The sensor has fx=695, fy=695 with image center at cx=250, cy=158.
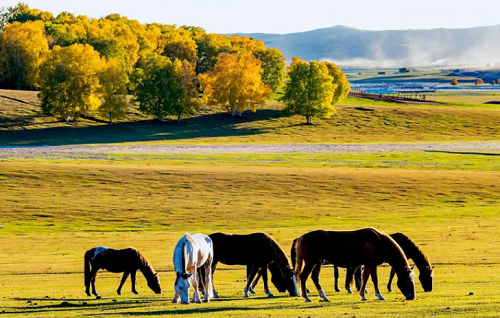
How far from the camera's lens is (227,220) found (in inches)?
1751

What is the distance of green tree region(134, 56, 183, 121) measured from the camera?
120m

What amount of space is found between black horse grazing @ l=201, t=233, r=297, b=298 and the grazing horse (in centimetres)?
146

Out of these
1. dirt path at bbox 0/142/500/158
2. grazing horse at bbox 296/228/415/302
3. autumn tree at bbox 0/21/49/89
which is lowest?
dirt path at bbox 0/142/500/158

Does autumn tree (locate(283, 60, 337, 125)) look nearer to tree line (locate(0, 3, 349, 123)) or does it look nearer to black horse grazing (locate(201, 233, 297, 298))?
tree line (locate(0, 3, 349, 123))

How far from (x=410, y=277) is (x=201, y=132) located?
96.8 meters

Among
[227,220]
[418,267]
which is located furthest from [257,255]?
[227,220]

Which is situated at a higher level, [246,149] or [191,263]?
[191,263]

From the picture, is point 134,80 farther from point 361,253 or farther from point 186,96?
point 361,253

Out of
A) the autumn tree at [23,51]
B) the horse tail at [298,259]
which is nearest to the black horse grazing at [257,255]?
the horse tail at [298,259]

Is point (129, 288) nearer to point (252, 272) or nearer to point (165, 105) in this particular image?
point (252, 272)

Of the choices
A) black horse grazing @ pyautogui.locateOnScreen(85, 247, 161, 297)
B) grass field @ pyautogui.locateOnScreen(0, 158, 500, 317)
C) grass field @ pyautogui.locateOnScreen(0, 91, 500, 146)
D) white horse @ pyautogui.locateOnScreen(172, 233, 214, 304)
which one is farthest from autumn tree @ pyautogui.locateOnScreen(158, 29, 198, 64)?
white horse @ pyautogui.locateOnScreen(172, 233, 214, 304)

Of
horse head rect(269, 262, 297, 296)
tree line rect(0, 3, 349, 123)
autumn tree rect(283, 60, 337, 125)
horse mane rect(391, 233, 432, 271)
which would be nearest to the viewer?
horse head rect(269, 262, 297, 296)

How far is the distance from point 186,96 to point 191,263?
108 metres

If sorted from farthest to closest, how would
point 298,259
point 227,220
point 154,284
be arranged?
point 227,220 < point 154,284 < point 298,259
